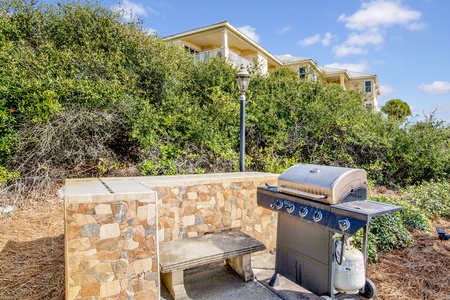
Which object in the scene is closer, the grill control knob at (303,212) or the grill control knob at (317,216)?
the grill control knob at (317,216)

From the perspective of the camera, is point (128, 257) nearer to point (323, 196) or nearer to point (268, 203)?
point (268, 203)

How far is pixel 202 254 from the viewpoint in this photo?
3037 mm

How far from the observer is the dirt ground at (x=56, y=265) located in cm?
306

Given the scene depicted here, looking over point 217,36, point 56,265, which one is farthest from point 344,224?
point 217,36

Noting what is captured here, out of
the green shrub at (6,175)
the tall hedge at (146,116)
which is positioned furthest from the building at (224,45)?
the green shrub at (6,175)

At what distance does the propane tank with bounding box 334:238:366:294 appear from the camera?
2.71 meters

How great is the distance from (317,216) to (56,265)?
127 inches

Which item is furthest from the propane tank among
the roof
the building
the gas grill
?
the roof

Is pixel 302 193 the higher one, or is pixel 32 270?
pixel 302 193

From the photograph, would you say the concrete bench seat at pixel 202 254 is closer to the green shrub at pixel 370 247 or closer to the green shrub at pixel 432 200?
the green shrub at pixel 370 247

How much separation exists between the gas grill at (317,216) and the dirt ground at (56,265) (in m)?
0.70

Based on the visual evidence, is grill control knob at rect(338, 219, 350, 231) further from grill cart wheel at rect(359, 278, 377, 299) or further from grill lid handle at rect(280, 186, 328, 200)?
grill cart wheel at rect(359, 278, 377, 299)

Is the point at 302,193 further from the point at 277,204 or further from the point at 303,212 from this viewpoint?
the point at 277,204

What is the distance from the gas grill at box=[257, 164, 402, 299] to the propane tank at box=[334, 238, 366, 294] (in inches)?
3.5
